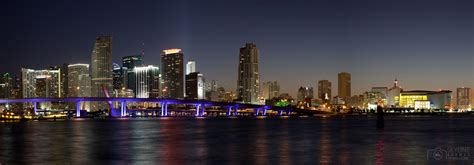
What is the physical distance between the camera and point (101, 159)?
1375 inches

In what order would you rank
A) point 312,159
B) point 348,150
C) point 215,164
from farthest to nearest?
point 348,150 < point 312,159 < point 215,164

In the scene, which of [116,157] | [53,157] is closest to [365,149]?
[116,157]

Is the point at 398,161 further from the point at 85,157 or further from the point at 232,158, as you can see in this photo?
the point at 85,157

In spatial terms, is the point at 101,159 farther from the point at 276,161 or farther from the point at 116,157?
the point at 276,161

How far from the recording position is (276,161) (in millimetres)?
33031

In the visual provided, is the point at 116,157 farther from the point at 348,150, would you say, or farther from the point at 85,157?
the point at 348,150

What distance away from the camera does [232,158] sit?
116ft

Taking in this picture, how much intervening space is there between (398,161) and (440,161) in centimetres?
222

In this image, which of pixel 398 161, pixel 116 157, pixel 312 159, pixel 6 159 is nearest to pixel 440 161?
pixel 398 161

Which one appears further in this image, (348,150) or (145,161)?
(348,150)

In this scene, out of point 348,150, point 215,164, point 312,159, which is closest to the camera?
point 215,164

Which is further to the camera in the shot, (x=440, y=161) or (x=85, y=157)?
(x=85, y=157)

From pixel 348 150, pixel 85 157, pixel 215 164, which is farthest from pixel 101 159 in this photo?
pixel 348 150

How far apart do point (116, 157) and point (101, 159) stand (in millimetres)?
1746
